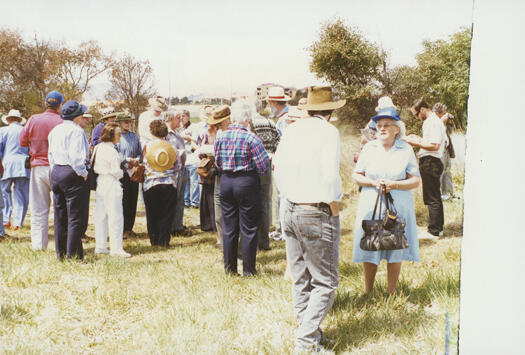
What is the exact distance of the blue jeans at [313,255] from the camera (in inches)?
113

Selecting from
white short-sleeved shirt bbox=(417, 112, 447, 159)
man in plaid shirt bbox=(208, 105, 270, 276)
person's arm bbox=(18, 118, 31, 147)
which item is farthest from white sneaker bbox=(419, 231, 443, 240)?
person's arm bbox=(18, 118, 31, 147)

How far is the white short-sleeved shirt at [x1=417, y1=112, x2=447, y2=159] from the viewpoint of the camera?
3.38 metres

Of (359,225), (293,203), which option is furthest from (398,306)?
(293,203)

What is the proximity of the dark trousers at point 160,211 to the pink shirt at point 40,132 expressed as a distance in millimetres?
1211

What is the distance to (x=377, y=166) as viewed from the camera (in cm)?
347

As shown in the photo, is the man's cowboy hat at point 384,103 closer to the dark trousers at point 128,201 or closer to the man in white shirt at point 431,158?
the man in white shirt at point 431,158

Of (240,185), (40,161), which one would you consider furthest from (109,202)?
(240,185)

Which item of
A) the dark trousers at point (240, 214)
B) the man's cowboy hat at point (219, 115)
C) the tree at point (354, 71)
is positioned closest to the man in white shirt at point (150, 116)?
the man's cowboy hat at point (219, 115)

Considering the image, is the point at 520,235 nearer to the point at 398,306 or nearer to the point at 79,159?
the point at 398,306

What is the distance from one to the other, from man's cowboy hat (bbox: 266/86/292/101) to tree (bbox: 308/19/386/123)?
40cm

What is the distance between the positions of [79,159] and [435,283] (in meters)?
3.49

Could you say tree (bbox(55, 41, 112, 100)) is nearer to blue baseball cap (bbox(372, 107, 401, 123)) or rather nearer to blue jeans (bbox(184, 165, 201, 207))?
blue baseball cap (bbox(372, 107, 401, 123))

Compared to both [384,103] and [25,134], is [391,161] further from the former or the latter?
[25,134]

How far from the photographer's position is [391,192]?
345 centimetres
